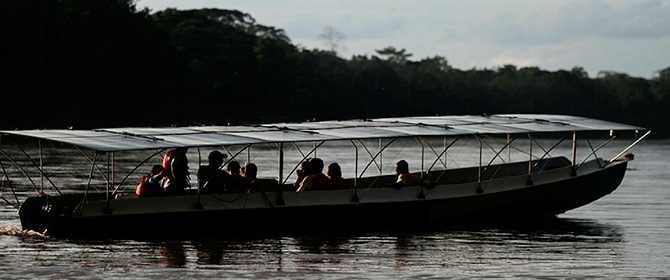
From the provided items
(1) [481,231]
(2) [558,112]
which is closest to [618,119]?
(2) [558,112]

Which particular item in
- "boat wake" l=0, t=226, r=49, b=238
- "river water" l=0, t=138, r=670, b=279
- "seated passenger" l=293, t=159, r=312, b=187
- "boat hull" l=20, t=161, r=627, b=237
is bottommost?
"river water" l=0, t=138, r=670, b=279

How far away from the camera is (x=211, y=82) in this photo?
8319 centimetres

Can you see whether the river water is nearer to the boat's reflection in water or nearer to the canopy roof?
the boat's reflection in water

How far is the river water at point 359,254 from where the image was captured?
14.8m

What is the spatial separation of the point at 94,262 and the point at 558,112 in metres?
104

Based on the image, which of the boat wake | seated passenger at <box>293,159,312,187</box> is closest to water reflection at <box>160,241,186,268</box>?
the boat wake

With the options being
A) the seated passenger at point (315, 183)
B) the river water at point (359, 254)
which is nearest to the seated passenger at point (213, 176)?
the river water at point (359, 254)

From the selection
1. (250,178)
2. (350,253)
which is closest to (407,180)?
(250,178)

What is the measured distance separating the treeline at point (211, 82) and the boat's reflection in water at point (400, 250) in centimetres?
4920

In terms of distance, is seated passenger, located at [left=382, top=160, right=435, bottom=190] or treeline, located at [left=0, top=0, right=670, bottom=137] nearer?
seated passenger, located at [left=382, top=160, right=435, bottom=190]

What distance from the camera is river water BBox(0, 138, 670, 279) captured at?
582 inches

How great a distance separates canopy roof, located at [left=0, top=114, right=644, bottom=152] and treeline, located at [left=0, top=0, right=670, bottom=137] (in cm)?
4775

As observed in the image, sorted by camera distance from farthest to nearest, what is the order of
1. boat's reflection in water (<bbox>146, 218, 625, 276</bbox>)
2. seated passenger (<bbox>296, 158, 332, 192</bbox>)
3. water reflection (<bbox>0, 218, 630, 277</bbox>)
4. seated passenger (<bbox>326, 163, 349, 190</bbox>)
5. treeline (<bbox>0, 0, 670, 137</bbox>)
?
treeline (<bbox>0, 0, 670, 137</bbox>) → seated passenger (<bbox>326, 163, 349, 190</bbox>) → seated passenger (<bbox>296, 158, 332, 192</bbox>) → boat's reflection in water (<bbox>146, 218, 625, 276</bbox>) → water reflection (<bbox>0, 218, 630, 277</bbox>)

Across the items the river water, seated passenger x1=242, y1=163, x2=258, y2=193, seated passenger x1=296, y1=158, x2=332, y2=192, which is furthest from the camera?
seated passenger x1=296, y1=158, x2=332, y2=192
